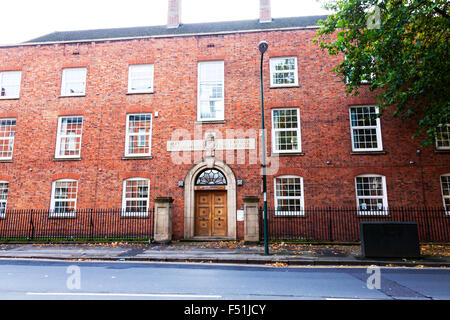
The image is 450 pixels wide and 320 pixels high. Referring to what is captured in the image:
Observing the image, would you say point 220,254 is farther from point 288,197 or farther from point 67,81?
Result: point 67,81

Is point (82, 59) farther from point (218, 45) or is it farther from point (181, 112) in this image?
point (218, 45)

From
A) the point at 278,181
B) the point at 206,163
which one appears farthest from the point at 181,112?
the point at 278,181

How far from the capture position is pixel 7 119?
1691 centimetres

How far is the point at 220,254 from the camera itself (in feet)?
33.9

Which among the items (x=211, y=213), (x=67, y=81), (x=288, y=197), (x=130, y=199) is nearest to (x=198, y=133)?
(x=211, y=213)

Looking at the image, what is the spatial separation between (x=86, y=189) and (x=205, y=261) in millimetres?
9391

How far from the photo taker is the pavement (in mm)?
9159

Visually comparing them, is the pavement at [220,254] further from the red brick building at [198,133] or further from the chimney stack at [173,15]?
the chimney stack at [173,15]

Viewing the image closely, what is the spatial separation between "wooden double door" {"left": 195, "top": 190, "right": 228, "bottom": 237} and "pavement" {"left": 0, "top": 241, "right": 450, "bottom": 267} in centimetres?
118

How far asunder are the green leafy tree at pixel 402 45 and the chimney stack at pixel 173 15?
11.3m

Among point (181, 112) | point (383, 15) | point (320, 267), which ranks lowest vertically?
point (320, 267)

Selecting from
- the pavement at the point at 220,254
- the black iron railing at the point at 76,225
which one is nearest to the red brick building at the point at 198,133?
the black iron railing at the point at 76,225

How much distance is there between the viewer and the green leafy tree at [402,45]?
10.6m

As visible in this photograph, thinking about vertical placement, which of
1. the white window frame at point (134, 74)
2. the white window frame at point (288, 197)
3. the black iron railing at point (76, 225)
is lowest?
the black iron railing at point (76, 225)
